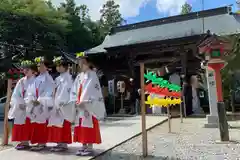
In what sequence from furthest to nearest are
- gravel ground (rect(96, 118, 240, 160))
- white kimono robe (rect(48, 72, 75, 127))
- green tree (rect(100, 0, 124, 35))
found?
green tree (rect(100, 0, 124, 35)) → white kimono robe (rect(48, 72, 75, 127)) → gravel ground (rect(96, 118, 240, 160))

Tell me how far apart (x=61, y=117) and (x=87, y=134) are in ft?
1.99

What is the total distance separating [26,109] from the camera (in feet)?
15.7

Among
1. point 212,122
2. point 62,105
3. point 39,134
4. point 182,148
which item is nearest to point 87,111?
point 62,105

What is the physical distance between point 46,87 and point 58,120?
640mm

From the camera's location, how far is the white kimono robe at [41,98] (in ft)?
15.2

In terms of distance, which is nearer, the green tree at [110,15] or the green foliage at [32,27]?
the green foliage at [32,27]

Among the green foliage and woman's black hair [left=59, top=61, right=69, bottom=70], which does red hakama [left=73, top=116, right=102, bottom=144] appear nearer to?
woman's black hair [left=59, top=61, right=69, bottom=70]

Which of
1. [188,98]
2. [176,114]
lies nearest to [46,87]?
[176,114]

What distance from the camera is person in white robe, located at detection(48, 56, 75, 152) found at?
4449mm

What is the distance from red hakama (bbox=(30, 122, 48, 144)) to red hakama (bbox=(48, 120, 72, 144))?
160 millimetres

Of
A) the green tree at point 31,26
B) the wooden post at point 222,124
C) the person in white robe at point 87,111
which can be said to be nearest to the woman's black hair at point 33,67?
the person in white robe at point 87,111

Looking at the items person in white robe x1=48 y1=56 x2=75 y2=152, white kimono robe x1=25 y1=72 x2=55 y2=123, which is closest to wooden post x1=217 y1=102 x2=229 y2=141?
person in white robe x1=48 y1=56 x2=75 y2=152

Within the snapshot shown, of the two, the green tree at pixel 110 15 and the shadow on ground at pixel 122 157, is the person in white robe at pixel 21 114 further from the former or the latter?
the green tree at pixel 110 15

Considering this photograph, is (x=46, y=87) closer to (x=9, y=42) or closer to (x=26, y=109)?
(x=26, y=109)
